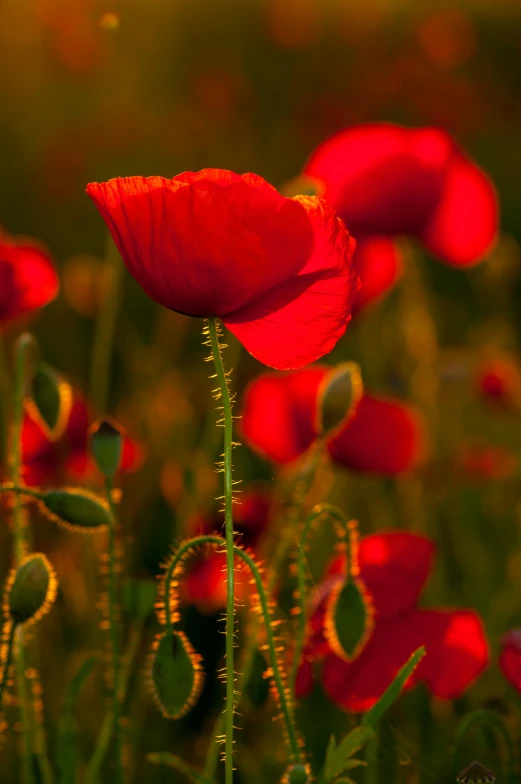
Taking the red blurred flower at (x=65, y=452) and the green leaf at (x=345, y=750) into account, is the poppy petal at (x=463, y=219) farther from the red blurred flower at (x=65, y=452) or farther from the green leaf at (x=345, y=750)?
the green leaf at (x=345, y=750)

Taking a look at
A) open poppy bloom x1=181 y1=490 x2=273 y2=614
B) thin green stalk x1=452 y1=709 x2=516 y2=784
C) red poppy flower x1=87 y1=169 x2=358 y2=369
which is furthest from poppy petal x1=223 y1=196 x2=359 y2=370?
open poppy bloom x1=181 y1=490 x2=273 y2=614

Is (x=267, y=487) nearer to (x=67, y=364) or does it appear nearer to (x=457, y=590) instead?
(x=457, y=590)

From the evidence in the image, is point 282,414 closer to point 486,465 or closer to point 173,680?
point 486,465

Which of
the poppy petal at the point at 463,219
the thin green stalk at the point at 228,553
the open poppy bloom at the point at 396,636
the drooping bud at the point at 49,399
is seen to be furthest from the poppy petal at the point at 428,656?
the poppy petal at the point at 463,219

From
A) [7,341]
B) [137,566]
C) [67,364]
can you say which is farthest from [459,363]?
[7,341]

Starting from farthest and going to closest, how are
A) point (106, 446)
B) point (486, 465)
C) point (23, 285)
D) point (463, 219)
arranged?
point (486, 465) → point (463, 219) → point (23, 285) → point (106, 446)

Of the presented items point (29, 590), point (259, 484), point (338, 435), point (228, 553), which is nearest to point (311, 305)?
point (228, 553)
